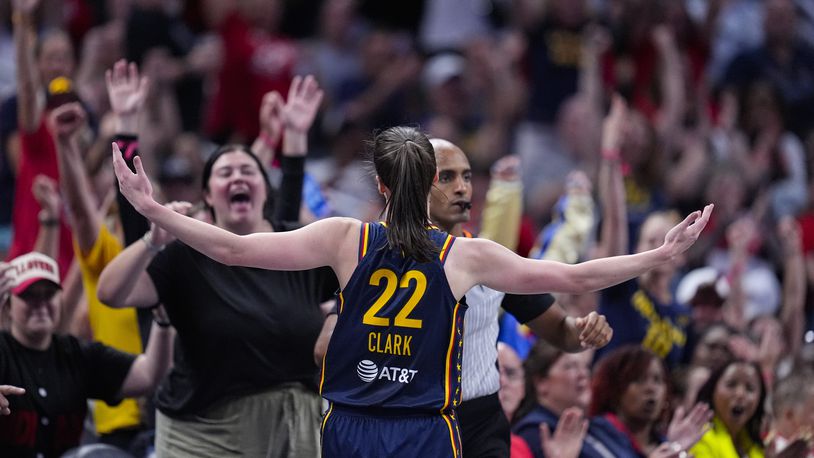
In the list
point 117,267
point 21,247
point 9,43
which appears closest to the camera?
point 117,267

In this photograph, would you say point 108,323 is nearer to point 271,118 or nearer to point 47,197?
point 47,197

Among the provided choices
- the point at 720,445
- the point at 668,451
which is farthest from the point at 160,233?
the point at 720,445

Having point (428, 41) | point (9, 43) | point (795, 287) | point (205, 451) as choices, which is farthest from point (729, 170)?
point (205, 451)

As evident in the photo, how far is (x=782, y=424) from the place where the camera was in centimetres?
673

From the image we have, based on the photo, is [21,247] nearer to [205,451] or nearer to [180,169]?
[180,169]

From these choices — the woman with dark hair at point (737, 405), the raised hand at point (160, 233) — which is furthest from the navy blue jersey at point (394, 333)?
the woman with dark hair at point (737, 405)

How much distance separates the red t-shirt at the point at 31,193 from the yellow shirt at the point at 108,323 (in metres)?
0.84

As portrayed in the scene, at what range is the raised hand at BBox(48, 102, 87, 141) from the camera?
6000 mm

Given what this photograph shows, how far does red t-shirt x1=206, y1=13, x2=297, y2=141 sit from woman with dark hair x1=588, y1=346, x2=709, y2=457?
4.66 metres

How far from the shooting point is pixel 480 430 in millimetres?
4926

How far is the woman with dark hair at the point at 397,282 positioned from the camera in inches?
162

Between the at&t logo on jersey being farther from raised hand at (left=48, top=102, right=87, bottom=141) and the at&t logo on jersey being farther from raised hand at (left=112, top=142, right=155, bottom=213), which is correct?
raised hand at (left=48, top=102, right=87, bottom=141)

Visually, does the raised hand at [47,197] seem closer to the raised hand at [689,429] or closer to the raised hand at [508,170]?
the raised hand at [508,170]

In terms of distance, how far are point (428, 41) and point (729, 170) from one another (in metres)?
3.00
